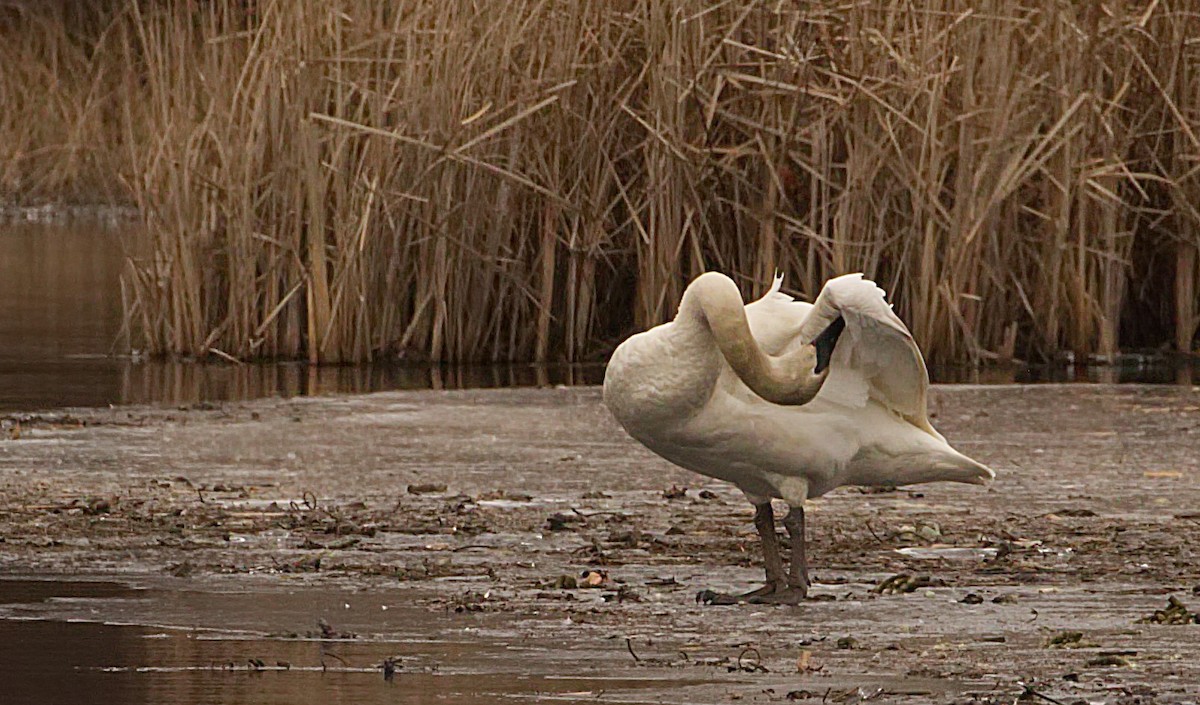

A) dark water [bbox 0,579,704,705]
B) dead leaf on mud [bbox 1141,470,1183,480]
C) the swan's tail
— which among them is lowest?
dark water [bbox 0,579,704,705]

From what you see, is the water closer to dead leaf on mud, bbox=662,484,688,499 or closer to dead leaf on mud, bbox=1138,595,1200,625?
dead leaf on mud, bbox=662,484,688,499

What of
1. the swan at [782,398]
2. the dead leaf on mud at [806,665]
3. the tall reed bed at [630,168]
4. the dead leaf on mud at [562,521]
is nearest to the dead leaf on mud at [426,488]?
the dead leaf on mud at [562,521]

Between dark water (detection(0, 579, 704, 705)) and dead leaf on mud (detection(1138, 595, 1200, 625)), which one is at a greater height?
dead leaf on mud (detection(1138, 595, 1200, 625))

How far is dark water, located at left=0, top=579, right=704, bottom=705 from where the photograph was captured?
5953 mm

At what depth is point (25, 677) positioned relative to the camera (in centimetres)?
614

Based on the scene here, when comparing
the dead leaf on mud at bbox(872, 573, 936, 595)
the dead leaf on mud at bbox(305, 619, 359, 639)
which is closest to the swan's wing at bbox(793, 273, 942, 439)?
the dead leaf on mud at bbox(872, 573, 936, 595)

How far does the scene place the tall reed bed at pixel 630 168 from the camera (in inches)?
547

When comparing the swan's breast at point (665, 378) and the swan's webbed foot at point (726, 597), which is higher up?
the swan's breast at point (665, 378)

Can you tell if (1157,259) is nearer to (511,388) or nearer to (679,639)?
(511,388)

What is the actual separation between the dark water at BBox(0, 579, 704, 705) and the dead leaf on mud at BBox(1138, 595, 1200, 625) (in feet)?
4.99

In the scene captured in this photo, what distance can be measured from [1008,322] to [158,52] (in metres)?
5.08

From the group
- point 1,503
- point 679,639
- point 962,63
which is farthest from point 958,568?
point 962,63

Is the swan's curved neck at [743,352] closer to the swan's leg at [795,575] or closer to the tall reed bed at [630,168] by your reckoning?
the swan's leg at [795,575]

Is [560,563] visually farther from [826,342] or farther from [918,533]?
[918,533]
